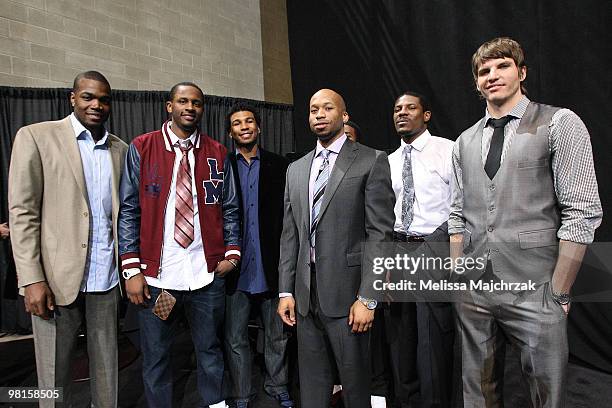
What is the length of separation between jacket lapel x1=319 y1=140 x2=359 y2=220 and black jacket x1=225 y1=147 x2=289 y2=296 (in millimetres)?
807

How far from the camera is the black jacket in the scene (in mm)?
2525

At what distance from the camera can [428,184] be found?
7.89ft

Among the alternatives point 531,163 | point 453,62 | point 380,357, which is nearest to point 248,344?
point 380,357

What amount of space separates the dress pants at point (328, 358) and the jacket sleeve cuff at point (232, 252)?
0.51m

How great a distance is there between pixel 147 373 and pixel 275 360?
808 millimetres

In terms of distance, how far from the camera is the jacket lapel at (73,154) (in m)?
1.98

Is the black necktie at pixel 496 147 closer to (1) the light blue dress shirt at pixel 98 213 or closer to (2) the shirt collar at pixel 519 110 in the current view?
(2) the shirt collar at pixel 519 110

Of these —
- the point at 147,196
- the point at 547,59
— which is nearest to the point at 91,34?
the point at 147,196

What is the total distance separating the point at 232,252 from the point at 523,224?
131 cm

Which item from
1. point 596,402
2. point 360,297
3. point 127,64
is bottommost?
point 596,402

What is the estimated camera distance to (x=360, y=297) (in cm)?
174

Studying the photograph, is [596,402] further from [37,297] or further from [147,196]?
[37,297]

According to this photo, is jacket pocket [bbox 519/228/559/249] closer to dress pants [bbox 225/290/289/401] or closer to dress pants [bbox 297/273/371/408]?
dress pants [bbox 297/273/371/408]

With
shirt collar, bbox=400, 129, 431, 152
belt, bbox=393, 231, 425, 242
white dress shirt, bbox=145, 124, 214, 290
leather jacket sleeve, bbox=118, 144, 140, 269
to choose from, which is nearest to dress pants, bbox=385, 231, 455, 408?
belt, bbox=393, 231, 425, 242
